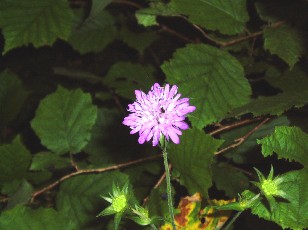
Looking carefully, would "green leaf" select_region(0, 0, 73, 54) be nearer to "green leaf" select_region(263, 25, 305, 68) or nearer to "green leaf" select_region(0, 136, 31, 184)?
"green leaf" select_region(0, 136, 31, 184)

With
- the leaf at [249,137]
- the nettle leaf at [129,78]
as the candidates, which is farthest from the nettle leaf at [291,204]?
the nettle leaf at [129,78]

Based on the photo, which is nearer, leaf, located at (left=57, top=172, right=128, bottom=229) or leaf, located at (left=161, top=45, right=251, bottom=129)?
leaf, located at (left=161, top=45, right=251, bottom=129)

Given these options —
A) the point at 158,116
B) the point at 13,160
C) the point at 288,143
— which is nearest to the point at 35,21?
the point at 13,160

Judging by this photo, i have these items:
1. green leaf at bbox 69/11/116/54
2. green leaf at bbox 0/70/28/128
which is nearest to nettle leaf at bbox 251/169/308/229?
green leaf at bbox 0/70/28/128

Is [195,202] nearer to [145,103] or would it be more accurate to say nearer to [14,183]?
[145,103]

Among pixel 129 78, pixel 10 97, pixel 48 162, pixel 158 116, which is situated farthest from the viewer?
pixel 129 78

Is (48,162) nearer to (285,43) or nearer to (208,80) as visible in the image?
(208,80)

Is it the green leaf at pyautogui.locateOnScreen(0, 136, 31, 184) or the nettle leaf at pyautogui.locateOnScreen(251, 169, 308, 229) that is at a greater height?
the nettle leaf at pyautogui.locateOnScreen(251, 169, 308, 229)
